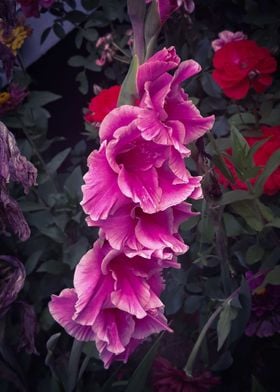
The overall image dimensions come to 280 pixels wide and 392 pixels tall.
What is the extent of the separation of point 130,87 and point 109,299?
0.22 m

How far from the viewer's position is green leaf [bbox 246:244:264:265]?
40.7 inches

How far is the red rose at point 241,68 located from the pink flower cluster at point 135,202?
67 centimetres

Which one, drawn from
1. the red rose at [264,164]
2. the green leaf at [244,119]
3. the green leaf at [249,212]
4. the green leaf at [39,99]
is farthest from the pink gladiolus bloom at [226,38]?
the green leaf at [249,212]

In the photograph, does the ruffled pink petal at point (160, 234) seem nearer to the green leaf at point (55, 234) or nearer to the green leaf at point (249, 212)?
the green leaf at point (249, 212)

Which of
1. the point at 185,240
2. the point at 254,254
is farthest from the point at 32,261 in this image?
the point at 254,254

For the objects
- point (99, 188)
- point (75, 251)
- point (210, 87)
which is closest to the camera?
point (99, 188)

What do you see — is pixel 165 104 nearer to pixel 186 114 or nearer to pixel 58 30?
pixel 186 114

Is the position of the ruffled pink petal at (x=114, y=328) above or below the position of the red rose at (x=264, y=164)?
above

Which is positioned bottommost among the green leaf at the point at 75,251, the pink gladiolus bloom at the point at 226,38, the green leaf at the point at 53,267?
the green leaf at the point at 53,267

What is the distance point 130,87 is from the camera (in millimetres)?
571

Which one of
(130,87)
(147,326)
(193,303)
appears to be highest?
(130,87)

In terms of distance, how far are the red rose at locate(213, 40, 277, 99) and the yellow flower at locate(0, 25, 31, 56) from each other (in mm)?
484

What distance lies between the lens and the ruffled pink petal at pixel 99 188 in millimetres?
537

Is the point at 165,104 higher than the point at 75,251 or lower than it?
higher
